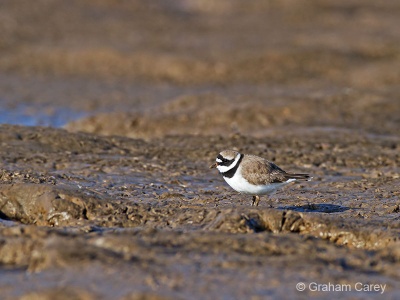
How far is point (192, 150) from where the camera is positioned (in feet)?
48.9

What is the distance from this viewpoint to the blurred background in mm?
19031

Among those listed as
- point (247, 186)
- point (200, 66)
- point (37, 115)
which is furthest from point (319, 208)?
point (200, 66)

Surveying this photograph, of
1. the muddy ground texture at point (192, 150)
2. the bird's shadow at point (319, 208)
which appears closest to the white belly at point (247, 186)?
the muddy ground texture at point (192, 150)

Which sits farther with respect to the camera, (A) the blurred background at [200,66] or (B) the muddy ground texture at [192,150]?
(A) the blurred background at [200,66]

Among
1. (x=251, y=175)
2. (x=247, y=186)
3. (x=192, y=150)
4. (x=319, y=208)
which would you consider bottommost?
(x=319, y=208)

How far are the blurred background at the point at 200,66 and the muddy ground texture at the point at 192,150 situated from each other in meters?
→ 0.08

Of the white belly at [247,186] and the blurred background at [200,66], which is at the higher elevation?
the blurred background at [200,66]

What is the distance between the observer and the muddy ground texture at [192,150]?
7531 mm

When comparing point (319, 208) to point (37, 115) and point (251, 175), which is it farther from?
point (37, 115)

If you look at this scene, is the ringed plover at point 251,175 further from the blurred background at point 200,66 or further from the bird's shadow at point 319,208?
the blurred background at point 200,66

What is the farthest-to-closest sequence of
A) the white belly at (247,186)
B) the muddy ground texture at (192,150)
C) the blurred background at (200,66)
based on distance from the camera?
the blurred background at (200,66)
the white belly at (247,186)
the muddy ground texture at (192,150)

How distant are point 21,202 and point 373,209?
4838mm

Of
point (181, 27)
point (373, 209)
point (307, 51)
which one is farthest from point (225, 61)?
point (373, 209)

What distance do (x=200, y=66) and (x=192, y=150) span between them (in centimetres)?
1143
